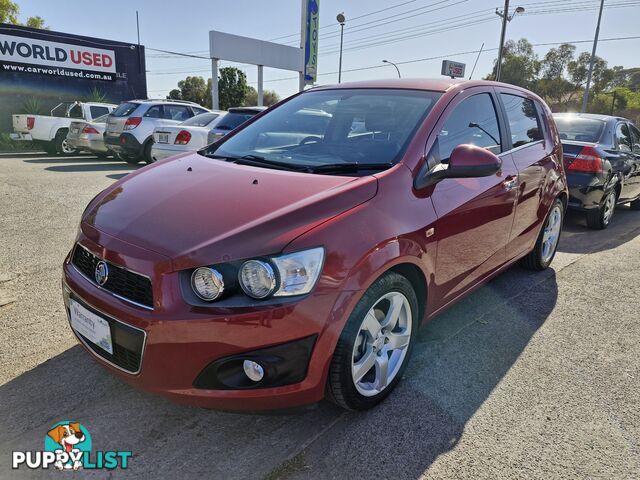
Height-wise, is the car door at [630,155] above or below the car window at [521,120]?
below

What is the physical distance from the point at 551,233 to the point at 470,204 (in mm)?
2108

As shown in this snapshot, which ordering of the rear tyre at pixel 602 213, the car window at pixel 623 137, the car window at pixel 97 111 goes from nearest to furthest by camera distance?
the rear tyre at pixel 602 213 < the car window at pixel 623 137 < the car window at pixel 97 111

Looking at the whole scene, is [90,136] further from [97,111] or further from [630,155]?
[630,155]

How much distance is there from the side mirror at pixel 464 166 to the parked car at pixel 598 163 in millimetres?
4203

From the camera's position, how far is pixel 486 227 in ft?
9.90

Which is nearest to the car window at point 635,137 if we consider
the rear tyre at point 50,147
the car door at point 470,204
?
the car door at point 470,204

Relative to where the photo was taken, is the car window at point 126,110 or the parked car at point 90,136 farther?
the parked car at point 90,136

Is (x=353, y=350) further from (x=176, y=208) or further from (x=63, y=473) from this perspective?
(x=63, y=473)

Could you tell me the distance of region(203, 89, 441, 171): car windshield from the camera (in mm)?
2631

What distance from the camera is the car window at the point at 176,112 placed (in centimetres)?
1168

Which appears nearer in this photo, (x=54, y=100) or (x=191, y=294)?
(x=191, y=294)

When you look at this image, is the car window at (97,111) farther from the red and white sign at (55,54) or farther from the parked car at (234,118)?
the red and white sign at (55,54)

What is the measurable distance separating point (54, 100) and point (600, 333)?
22186 millimetres

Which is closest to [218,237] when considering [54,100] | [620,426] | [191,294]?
[191,294]
